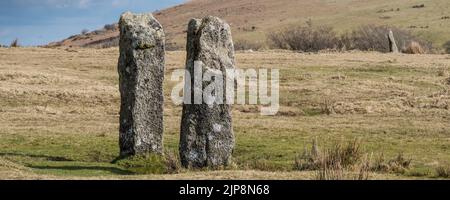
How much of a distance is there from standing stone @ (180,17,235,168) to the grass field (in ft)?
2.76

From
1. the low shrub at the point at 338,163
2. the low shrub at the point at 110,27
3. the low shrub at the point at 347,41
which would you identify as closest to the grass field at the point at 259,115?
the low shrub at the point at 338,163

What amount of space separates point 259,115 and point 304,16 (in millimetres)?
68260

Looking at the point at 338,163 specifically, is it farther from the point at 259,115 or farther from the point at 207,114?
the point at 259,115

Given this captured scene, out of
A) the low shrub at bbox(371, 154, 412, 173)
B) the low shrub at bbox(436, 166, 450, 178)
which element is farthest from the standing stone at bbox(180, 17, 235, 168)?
the low shrub at bbox(436, 166, 450, 178)

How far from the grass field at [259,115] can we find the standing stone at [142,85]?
3.87 ft

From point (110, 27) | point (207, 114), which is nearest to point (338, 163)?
point (207, 114)

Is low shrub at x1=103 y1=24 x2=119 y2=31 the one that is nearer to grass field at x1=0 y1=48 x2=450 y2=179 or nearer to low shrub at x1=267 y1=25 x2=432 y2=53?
low shrub at x1=267 y1=25 x2=432 y2=53

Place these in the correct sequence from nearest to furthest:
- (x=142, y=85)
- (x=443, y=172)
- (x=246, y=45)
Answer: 1. (x=443, y=172)
2. (x=142, y=85)
3. (x=246, y=45)

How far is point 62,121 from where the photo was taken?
33.6 metres

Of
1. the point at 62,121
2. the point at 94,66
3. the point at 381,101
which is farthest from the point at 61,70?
the point at 381,101

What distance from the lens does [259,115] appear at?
1394 inches

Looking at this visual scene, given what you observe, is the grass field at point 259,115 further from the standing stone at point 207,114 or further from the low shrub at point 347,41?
the low shrub at point 347,41

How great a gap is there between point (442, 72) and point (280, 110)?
44.8 feet
